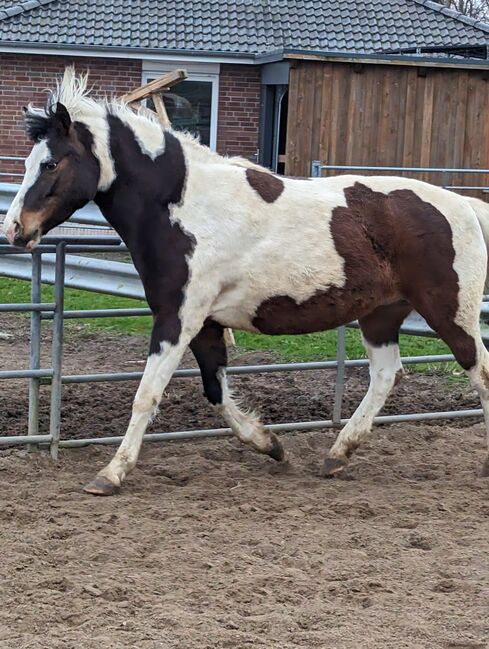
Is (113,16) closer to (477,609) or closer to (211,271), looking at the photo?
(211,271)

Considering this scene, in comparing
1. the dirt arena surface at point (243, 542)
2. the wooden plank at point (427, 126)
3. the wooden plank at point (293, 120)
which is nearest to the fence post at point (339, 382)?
the dirt arena surface at point (243, 542)

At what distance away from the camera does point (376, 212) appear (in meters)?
5.99

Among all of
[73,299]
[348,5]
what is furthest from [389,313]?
[348,5]

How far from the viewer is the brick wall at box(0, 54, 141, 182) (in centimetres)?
2150

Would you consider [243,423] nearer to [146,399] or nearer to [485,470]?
[146,399]

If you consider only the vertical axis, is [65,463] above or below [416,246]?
below

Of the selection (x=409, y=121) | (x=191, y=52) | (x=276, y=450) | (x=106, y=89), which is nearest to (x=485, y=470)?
(x=276, y=450)

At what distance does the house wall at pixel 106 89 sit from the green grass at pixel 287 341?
1063 centimetres

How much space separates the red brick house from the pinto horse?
48.3 ft

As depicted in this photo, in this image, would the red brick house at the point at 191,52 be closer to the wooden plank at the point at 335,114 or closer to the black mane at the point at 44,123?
the wooden plank at the point at 335,114

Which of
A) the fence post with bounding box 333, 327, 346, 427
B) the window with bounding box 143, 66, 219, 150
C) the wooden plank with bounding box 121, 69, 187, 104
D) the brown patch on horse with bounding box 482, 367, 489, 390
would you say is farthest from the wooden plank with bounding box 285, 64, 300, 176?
the brown patch on horse with bounding box 482, 367, 489, 390

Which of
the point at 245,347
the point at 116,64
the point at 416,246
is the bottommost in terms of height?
the point at 245,347

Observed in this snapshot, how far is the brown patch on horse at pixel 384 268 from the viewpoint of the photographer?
589 cm

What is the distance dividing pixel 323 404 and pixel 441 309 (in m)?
1.92
